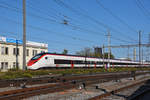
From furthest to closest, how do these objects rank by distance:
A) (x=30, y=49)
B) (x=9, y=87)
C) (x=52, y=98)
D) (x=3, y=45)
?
(x=30, y=49)
(x=3, y=45)
(x=9, y=87)
(x=52, y=98)

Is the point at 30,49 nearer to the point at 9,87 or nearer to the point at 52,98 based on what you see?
the point at 9,87

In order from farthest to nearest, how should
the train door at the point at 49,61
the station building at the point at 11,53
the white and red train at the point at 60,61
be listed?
1. the station building at the point at 11,53
2. the train door at the point at 49,61
3. the white and red train at the point at 60,61

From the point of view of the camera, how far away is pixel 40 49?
5391 centimetres

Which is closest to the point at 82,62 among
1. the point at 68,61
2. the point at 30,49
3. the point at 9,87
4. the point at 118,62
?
the point at 68,61

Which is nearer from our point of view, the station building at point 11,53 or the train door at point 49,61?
the train door at point 49,61

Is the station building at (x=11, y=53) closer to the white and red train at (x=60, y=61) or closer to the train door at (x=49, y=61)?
the white and red train at (x=60, y=61)

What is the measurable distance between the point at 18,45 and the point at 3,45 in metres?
4.21

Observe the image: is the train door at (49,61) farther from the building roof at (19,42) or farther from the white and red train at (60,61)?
the building roof at (19,42)

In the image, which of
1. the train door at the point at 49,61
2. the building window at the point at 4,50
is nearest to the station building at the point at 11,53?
the building window at the point at 4,50

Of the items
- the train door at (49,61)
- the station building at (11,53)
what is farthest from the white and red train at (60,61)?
the station building at (11,53)

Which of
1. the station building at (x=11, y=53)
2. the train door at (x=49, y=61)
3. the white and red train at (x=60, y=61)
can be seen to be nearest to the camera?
the white and red train at (x=60, y=61)

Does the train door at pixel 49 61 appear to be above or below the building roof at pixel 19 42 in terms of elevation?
below

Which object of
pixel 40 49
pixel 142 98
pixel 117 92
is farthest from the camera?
pixel 40 49

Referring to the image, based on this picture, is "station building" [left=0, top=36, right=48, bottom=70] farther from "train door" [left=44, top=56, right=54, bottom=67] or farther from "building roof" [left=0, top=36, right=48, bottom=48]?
"train door" [left=44, top=56, right=54, bottom=67]
